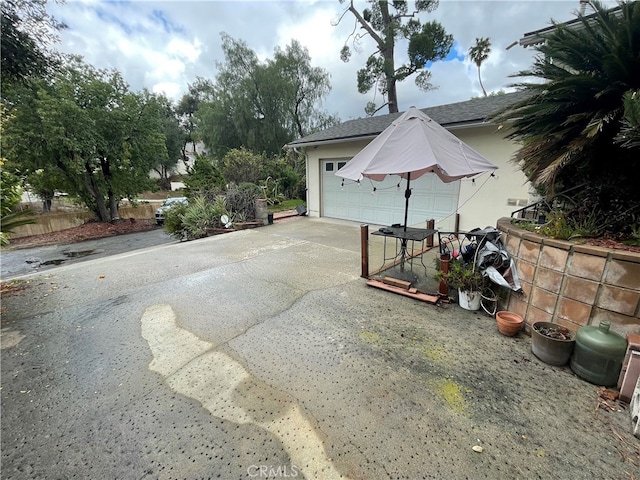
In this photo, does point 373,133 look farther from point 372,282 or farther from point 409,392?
point 409,392

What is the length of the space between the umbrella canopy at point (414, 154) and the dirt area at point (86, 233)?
1464 centimetres

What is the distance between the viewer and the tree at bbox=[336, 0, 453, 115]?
44.8 ft

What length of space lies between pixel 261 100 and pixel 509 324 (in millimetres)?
20005

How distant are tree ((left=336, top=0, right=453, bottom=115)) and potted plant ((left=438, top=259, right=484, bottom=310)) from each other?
14.9m

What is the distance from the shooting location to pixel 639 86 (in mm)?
2201

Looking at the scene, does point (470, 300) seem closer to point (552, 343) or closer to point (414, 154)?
point (552, 343)

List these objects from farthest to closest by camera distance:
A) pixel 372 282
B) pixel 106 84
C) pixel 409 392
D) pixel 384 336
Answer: pixel 106 84
pixel 372 282
pixel 384 336
pixel 409 392

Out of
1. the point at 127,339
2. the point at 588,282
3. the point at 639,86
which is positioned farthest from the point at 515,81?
the point at 127,339

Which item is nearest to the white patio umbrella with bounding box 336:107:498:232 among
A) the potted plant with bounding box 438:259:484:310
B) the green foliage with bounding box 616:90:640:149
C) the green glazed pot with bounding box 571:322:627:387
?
the potted plant with bounding box 438:259:484:310

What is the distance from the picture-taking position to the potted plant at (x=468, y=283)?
10.7ft

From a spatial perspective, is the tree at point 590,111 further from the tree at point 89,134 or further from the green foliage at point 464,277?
the tree at point 89,134

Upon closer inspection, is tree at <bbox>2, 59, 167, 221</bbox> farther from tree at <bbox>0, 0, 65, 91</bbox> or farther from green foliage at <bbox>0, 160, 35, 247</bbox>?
green foliage at <bbox>0, 160, 35, 247</bbox>

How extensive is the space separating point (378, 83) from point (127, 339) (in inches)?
687
